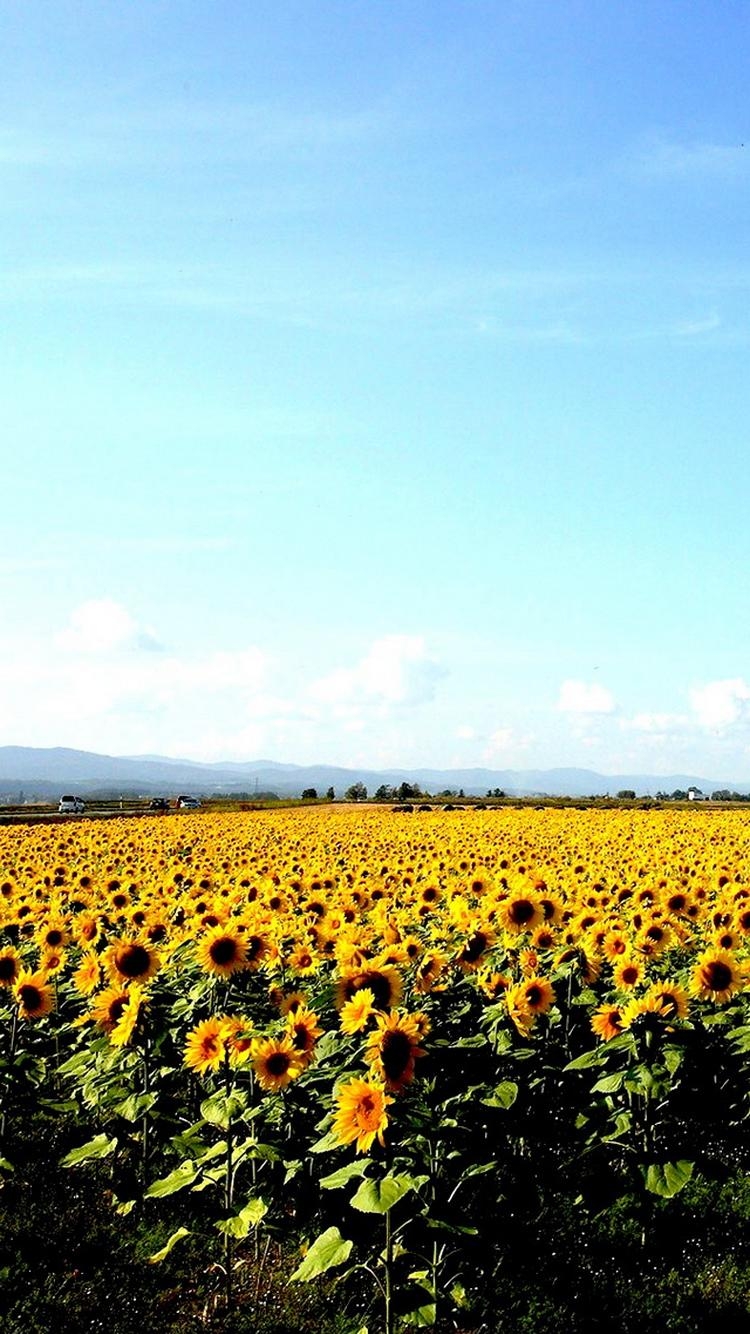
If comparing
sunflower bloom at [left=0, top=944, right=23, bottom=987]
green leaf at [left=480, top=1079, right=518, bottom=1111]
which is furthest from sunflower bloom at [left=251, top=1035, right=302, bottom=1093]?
sunflower bloom at [left=0, top=944, right=23, bottom=987]

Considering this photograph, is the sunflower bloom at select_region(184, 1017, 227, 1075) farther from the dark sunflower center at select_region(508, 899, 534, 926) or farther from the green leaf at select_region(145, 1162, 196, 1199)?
the dark sunflower center at select_region(508, 899, 534, 926)

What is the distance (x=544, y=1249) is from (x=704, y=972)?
2380mm

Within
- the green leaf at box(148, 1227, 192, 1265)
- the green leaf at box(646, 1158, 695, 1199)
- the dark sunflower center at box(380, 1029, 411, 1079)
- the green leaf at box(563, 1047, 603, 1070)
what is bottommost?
the green leaf at box(148, 1227, 192, 1265)

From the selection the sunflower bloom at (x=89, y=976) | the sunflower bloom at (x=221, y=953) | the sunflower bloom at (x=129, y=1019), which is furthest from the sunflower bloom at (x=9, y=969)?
the sunflower bloom at (x=221, y=953)

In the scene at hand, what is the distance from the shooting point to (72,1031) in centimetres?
1102

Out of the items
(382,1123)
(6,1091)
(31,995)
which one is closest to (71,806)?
(6,1091)

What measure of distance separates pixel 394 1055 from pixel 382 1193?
0.73 m

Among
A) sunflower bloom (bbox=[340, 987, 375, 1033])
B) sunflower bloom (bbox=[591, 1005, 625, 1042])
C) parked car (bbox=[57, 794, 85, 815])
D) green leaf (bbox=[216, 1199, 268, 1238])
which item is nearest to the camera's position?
sunflower bloom (bbox=[340, 987, 375, 1033])

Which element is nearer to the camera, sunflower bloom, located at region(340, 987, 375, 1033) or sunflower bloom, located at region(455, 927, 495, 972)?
sunflower bloom, located at region(340, 987, 375, 1033)

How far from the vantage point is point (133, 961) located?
8336 mm

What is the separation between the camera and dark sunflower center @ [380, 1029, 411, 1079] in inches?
230

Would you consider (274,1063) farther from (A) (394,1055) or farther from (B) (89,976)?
(B) (89,976)

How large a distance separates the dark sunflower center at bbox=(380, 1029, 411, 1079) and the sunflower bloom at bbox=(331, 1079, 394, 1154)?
0.11m

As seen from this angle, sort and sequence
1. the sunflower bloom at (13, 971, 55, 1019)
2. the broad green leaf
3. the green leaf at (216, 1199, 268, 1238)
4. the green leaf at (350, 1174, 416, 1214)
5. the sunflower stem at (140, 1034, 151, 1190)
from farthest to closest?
the sunflower bloom at (13, 971, 55, 1019) < the sunflower stem at (140, 1034, 151, 1190) < the green leaf at (216, 1199, 268, 1238) < the broad green leaf < the green leaf at (350, 1174, 416, 1214)
